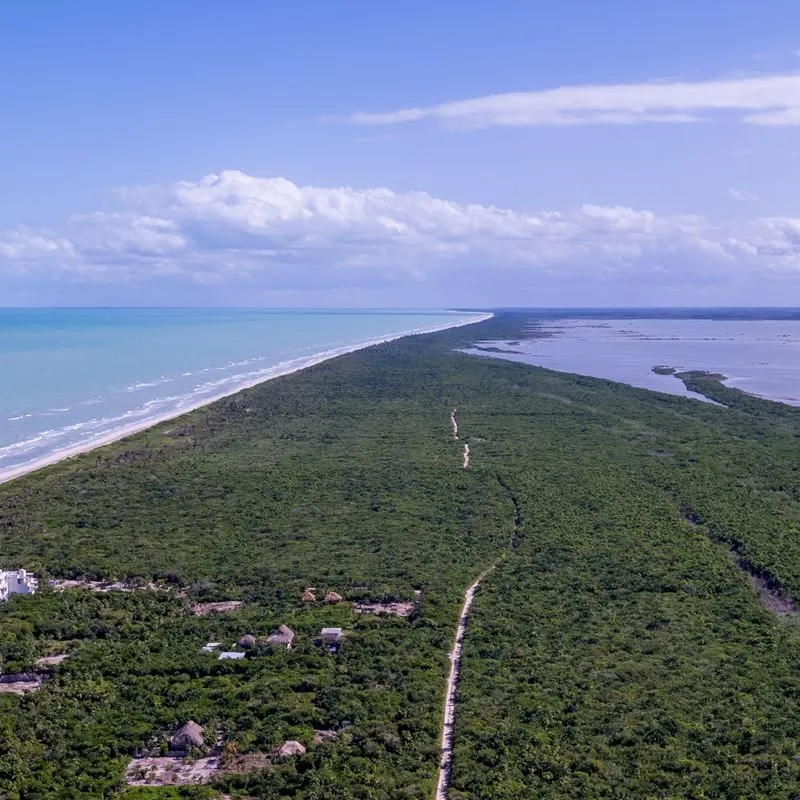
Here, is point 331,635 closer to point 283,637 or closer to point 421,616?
point 283,637

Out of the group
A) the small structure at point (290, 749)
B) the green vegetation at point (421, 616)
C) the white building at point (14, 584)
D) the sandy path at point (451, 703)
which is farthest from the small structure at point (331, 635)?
the white building at point (14, 584)

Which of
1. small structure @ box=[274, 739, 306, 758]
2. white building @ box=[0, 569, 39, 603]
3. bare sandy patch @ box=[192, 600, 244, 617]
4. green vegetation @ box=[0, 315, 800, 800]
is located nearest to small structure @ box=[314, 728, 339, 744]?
green vegetation @ box=[0, 315, 800, 800]

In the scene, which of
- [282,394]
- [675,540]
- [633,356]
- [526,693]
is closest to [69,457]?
[282,394]

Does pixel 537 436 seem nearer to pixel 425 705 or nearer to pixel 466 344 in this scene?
pixel 425 705

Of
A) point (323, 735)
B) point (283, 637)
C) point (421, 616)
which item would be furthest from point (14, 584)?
point (323, 735)

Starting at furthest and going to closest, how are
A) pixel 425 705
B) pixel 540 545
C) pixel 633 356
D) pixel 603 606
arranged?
pixel 633 356, pixel 540 545, pixel 603 606, pixel 425 705

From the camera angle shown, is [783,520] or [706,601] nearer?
[706,601]

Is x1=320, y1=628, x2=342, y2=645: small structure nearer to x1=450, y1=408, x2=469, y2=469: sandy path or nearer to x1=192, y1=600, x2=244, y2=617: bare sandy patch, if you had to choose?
x1=192, y1=600, x2=244, y2=617: bare sandy patch

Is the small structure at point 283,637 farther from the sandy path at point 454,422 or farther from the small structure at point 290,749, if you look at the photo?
the sandy path at point 454,422
